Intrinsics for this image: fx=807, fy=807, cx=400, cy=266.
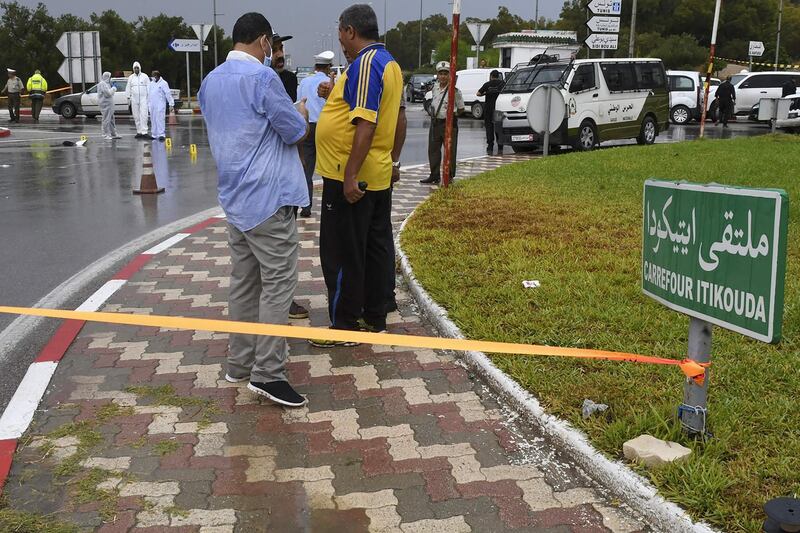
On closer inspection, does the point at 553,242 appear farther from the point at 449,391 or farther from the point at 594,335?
the point at 449,391

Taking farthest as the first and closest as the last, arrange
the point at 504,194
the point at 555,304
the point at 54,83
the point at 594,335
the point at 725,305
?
the point at 54,83 < the point at 504,194 < the point at 555,304 < the point at 594,335 < the point at 725,305

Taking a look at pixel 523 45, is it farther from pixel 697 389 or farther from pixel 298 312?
pixel 697 389

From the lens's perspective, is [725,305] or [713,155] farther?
[713,155]

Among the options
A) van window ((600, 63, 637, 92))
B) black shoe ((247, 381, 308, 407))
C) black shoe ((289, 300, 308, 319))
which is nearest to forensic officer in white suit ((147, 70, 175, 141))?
van window ((600, 63, 637, 92))

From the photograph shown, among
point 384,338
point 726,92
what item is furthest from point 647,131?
point 384,338

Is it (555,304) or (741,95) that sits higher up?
(741,95)

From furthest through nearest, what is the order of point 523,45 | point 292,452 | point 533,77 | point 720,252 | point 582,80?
point 523,45, point 533,77, point 582,80, point 292,452, point 720,252

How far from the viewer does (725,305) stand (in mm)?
3139

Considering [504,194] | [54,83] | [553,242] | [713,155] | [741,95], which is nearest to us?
[553,242]

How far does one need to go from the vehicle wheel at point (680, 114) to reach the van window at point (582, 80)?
13.7 meters

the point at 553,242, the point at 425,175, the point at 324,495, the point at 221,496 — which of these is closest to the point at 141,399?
the point at 221,496

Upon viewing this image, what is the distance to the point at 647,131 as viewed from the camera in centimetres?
1944

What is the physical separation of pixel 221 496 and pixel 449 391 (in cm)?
153

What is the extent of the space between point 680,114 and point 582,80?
14211 millimetres
